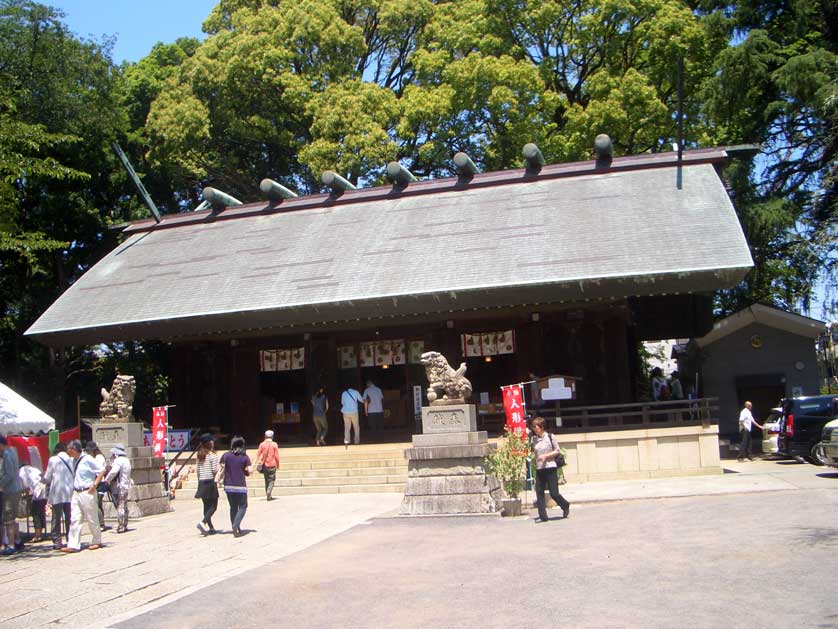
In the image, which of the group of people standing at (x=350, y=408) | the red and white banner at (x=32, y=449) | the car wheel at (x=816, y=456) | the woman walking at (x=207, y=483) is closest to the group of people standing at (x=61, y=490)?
the woman walking at (x=207, y=483)

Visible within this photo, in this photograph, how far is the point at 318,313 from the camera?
2050 centimetres

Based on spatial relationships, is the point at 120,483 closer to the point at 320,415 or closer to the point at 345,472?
the point at 345,472

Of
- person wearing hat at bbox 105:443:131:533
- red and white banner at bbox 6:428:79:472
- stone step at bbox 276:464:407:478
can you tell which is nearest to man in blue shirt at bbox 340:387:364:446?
stone step at bbox 276:464:407:478

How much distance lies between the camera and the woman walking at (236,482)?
12.8 metres

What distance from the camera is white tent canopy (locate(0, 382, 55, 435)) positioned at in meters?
16.8

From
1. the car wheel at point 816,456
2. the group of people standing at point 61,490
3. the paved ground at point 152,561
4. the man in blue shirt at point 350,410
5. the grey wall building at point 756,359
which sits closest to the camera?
the paved ground at point 152,561

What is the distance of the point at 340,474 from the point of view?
733 inches

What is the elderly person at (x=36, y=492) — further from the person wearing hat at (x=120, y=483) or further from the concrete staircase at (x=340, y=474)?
the concrete staircase at (x=340, y=474)

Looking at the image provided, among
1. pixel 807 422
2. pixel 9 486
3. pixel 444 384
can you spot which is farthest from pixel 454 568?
pixel 807 422

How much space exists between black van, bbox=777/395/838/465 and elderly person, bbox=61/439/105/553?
48.9 ft

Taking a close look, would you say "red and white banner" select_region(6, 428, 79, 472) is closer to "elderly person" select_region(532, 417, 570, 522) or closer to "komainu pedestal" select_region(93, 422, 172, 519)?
"komainu pedestal" select_region(93, 422, 172, 519)

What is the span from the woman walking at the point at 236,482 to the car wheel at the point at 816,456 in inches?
420

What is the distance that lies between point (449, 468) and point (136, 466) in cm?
622

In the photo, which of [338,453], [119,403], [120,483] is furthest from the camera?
[338,453]
